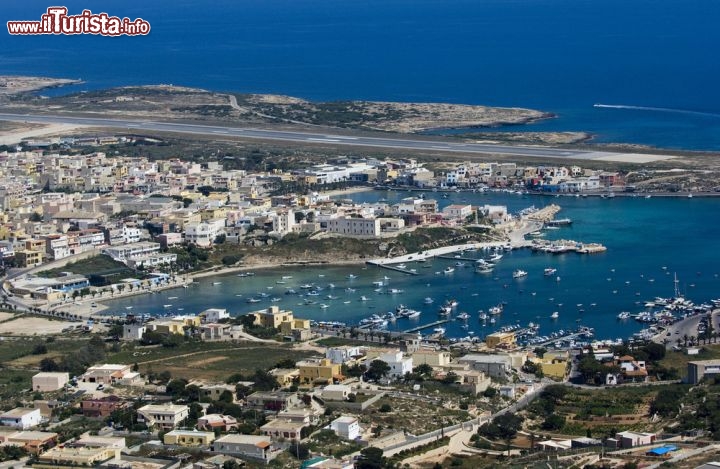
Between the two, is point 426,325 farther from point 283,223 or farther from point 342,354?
point 283,223

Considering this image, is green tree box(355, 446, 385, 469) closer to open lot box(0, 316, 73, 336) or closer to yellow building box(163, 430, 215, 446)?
yellow building box(163, 430, 215, 446)

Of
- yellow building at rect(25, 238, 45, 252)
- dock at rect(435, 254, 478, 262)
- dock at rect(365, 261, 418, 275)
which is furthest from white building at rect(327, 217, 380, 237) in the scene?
yellow building at rect(25, 238, 45, 252)

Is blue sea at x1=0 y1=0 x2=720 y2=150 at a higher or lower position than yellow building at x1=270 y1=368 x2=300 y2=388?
higher

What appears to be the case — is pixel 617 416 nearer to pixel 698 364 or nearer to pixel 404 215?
pixel 698 364

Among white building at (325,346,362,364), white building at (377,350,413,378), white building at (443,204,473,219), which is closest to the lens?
white building at (377,350,413,378)

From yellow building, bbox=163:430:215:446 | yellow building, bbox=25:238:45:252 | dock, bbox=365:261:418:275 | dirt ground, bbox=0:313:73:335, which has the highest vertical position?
yellow building, bbox=25:238:45:252

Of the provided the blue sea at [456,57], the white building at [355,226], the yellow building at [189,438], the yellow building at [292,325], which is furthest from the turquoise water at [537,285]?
the blue sea at [456,57]

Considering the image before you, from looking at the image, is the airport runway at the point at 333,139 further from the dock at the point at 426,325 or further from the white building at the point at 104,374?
the white building at the point at 104,374
